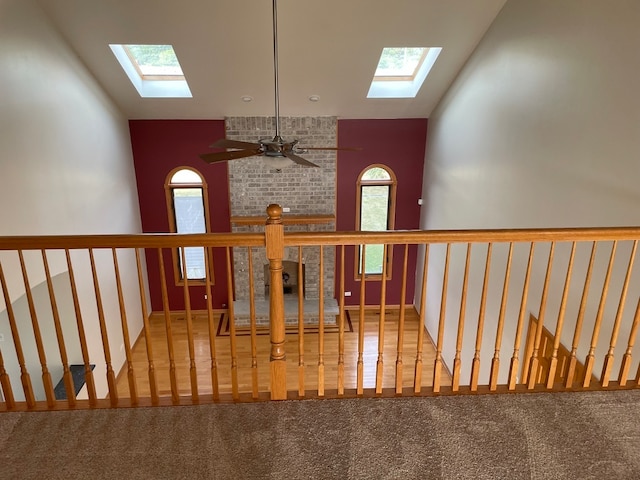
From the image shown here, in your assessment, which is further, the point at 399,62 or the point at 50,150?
the point at 399,62

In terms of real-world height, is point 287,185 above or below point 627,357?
A: above

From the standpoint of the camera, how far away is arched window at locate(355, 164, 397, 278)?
26.3ft

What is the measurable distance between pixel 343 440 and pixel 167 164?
6.72m

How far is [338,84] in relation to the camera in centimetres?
642

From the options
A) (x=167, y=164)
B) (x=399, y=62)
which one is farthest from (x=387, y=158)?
(x=167, y=164)

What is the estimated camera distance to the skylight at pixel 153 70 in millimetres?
5965

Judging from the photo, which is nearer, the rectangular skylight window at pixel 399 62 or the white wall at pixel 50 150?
the white wall at pixel 50 150

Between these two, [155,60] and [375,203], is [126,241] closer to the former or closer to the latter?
[155,60]

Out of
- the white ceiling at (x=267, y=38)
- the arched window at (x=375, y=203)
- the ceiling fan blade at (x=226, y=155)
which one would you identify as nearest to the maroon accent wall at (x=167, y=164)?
the white ceiling at (x=267, y=38)

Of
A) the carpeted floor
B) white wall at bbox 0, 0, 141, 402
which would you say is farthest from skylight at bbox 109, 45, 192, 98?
the carpeted floor

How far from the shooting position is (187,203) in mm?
7918

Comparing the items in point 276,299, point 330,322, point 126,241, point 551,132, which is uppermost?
point 551,132

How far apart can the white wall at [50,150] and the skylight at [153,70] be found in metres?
0.54

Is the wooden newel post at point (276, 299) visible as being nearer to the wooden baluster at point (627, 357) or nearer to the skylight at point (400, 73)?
the wooden baluster at point (627, 357)
